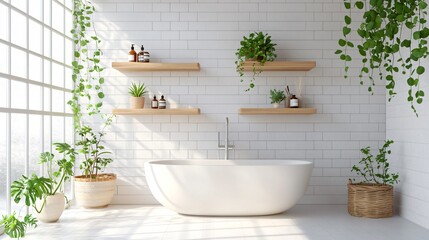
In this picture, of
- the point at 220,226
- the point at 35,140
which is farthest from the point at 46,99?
the point at 220,226

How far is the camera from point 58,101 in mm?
5188

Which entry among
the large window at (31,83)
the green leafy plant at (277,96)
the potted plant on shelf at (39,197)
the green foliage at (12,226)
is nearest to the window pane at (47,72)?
the large window at (31,83)

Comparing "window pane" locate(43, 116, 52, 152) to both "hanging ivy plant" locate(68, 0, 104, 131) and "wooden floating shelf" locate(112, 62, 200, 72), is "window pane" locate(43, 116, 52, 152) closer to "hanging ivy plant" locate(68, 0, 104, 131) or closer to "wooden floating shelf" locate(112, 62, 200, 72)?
"hanging ivy plant" locate(68, 0, 104, 131)

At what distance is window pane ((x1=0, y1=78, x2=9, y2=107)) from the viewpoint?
12.5 feet

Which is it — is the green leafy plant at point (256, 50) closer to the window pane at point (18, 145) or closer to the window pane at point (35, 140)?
the window pane at point (35, 140)

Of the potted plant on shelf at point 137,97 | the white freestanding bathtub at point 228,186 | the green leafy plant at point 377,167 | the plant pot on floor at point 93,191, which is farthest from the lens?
the potted plant on shelf at point 137,97

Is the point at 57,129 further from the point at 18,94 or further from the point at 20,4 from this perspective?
the point at 20,4

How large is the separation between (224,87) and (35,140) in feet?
7.39

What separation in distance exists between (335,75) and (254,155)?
138cm

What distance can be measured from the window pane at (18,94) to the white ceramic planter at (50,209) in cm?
91

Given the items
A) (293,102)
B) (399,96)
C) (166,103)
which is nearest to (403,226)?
(399,96)

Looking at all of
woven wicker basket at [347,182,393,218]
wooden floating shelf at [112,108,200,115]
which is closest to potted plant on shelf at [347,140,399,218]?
woven wicker basket at [347,182,393,218]

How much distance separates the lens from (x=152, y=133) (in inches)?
223

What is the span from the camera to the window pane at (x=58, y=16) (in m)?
5.08
